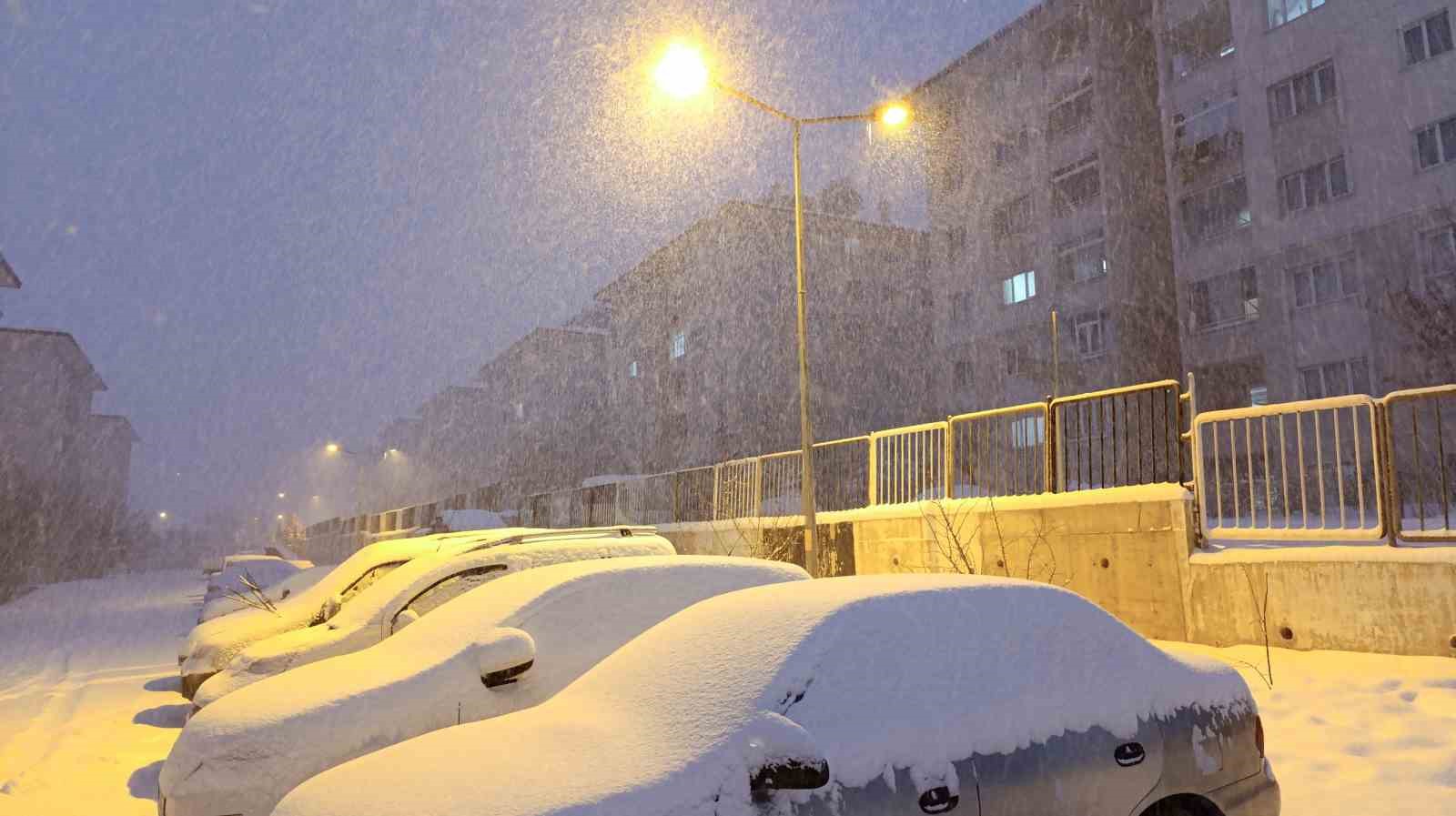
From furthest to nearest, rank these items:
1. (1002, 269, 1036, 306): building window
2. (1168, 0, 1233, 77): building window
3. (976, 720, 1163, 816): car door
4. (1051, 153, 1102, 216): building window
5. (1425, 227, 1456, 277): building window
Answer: (1002, 269, 1036, 306): building window < (1051, 153, 1102, 216): building window < (1168, 0, 1233, 77): building window < (1425, 227, 1456, 277): building window < (976, 720, 1163, 816): car door

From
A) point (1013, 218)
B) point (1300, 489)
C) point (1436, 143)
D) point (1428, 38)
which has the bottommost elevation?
point (1300, 489)

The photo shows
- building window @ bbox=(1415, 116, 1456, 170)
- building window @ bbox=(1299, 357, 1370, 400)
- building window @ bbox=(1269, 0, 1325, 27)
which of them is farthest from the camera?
building window @ bbox=(1269, 0, 1325, 27)

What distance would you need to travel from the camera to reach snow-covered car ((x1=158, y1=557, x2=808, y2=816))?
15.3ft

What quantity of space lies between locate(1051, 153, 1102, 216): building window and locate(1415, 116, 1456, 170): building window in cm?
927

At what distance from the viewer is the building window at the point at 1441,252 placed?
2148cm

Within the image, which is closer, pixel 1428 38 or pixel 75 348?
pixel 1428 38

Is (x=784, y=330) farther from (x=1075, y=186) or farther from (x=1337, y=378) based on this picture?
(x=1337, y=378)

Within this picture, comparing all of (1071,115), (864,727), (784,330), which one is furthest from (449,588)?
(1071,115)

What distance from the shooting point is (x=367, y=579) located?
9211mm

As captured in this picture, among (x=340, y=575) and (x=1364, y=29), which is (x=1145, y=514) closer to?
(x=340, y=575)

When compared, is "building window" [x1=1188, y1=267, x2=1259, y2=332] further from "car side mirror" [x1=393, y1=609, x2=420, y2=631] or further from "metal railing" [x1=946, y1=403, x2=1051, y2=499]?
"car side mirror" [x1=393, y1=609, x2=420, y2=631]

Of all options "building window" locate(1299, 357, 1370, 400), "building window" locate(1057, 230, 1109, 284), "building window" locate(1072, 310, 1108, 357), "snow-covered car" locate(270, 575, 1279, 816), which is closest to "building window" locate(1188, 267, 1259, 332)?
"building window" locate(1299, 357, 1370, 400)

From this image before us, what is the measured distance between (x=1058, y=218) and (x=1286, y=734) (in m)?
28.2

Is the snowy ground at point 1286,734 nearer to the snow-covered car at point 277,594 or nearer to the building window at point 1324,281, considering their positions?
the snow-covered car at point 277,594
